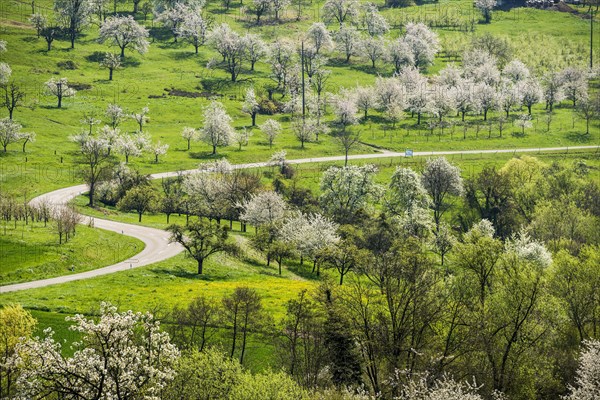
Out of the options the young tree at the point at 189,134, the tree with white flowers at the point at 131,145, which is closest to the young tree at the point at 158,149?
the tree with white flowers at the point at 131,145

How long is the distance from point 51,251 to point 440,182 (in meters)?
75.6

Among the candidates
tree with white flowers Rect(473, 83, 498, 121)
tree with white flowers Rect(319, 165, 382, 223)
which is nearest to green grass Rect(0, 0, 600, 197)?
tree with white flowers Rect(473, 83, 498, 121)

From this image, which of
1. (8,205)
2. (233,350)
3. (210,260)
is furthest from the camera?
(8,205)

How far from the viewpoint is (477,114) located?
199m

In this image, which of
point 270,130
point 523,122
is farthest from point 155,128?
point 523,122

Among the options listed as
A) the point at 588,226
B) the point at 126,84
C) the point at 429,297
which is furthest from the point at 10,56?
the point at 429,297

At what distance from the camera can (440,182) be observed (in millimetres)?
138875

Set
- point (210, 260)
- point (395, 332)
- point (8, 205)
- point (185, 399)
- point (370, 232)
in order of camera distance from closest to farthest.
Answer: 1. point (185, 399)
2. point (395, 332)
3. point (210, 260)
4. point (8, 205)
5. point (370, 232)

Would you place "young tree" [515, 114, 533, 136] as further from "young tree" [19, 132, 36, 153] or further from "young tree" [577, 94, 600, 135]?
"young tree" [19, 132, 36, 153]

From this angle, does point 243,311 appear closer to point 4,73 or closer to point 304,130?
point 304,130

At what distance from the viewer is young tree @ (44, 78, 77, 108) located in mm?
172750

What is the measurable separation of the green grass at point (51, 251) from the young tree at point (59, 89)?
7812 cm

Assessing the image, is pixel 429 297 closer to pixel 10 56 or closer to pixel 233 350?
pixel 233 350

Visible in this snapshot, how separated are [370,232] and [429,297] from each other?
2159 inches
